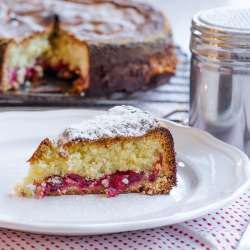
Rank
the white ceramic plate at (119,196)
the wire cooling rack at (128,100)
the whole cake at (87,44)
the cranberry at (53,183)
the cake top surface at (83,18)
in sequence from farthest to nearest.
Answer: the cake top surface at (83,18) < the whole cake at (87,44) < the wire cooling rack at (128,100) < the cranberry at (53,183) < the white ceramic plate at (119,196)

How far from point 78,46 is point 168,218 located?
1.69 metres

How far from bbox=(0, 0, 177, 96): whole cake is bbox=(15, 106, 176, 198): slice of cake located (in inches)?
41.9

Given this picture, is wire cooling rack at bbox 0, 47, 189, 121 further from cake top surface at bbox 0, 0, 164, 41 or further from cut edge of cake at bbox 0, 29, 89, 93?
cake top surface at bbox 0, 0, 164, 41

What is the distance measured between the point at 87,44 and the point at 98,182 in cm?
122

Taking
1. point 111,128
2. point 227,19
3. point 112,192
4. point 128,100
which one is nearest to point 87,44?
point 128,100

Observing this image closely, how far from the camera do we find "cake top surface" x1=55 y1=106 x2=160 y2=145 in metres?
2.15

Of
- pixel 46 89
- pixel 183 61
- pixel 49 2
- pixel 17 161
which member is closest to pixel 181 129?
pixel 17 161

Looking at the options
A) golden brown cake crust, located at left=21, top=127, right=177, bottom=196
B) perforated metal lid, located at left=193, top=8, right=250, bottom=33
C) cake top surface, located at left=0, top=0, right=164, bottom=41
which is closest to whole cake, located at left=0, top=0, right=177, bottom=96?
cake top surface, located at left=0, top=0, right=164, bottom=41

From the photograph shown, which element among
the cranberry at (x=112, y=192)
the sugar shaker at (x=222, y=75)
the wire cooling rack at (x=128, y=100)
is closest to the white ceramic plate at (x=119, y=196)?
the cranberry at (x=112, y=192)

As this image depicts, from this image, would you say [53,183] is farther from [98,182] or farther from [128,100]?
[128,100]

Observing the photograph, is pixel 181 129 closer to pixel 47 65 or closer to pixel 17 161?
pixel 17 161

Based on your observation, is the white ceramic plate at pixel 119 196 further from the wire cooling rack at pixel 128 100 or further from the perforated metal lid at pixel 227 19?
the wire cooling rack at pixel 128 100

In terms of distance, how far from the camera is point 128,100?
318 centimetres

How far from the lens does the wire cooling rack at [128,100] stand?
121 inches
